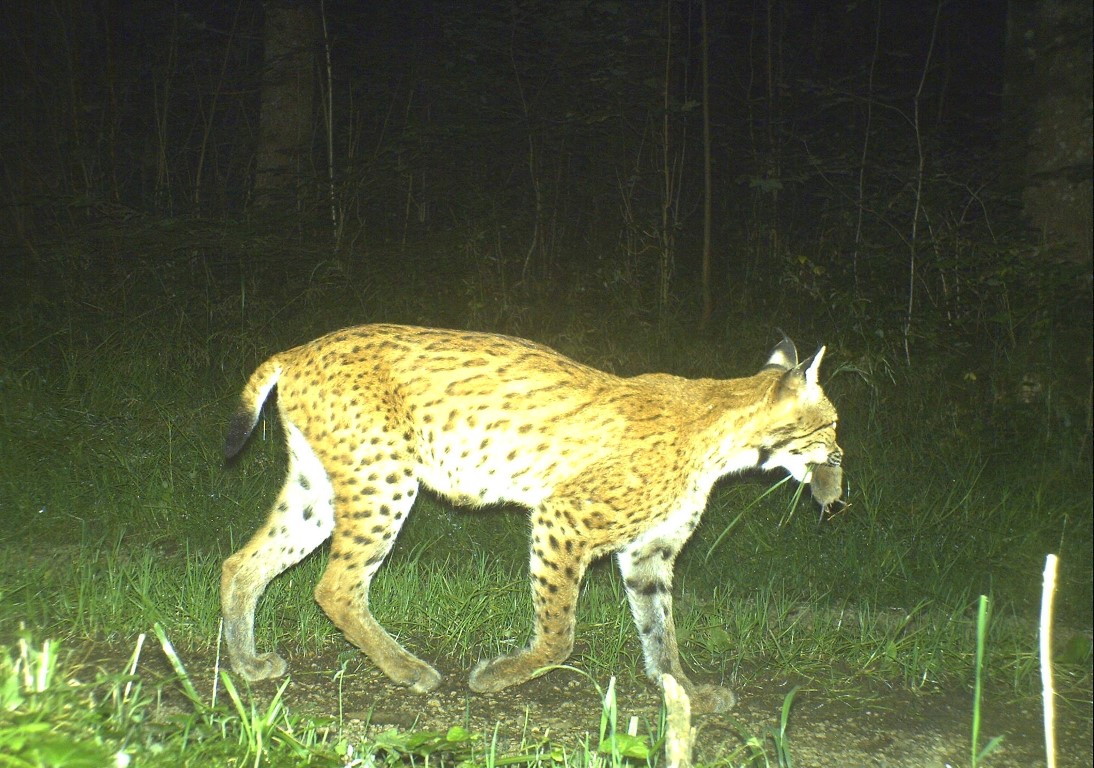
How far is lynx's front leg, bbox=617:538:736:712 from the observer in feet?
13.6

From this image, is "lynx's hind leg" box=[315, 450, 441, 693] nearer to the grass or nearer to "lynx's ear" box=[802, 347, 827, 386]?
the grass

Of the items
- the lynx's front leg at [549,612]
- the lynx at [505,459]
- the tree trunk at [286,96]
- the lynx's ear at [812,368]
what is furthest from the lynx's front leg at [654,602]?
the tree trunk at [286,96]

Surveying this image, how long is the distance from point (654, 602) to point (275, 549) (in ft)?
4.96

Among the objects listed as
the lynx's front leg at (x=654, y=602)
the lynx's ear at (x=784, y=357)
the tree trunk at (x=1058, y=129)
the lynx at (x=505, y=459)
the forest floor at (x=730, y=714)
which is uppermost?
the tree trunk at (x=1058, y=129)

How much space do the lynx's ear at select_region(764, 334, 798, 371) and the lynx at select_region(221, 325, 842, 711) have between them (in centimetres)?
21

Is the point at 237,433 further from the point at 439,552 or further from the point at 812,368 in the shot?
the point at 812,368

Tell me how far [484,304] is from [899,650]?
5088 mm

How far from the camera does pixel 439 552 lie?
550 centimetres

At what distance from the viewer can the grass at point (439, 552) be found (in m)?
3.92

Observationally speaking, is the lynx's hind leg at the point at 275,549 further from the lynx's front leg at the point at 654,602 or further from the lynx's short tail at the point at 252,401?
the lynx's front leg at the point at 654,602

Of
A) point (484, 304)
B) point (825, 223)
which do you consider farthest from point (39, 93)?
point (825, 223)

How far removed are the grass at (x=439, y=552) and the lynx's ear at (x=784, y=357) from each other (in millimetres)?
724

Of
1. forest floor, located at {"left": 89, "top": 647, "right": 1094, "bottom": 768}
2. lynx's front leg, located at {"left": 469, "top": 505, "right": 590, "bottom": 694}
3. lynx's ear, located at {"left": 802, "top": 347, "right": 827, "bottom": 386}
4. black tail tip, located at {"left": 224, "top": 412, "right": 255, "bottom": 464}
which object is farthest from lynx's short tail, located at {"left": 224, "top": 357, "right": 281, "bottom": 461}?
lynx's ear, located at {"left": 802, "top": 347, "right": 827, "bottom": 386}

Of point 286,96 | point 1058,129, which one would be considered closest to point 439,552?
point 1058,129
